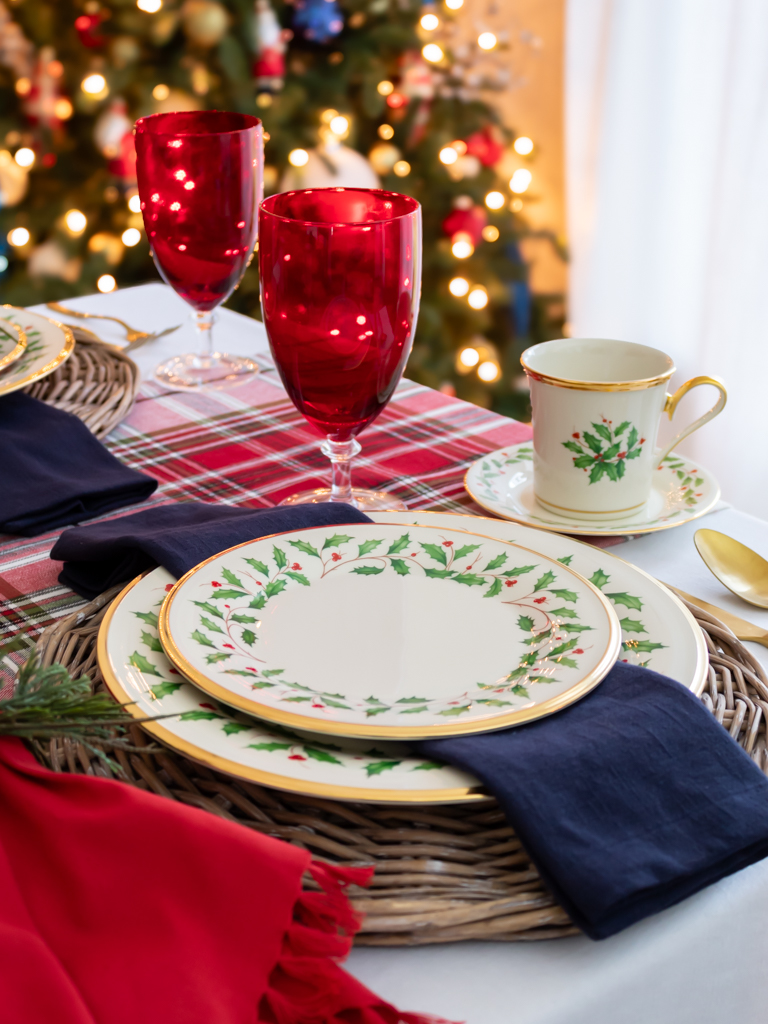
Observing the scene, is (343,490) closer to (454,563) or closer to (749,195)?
(454,563)

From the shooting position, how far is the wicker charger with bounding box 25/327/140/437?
89 cm

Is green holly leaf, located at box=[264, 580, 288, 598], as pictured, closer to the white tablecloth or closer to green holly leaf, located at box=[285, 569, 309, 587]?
green holly leaf, located at box=[285, 569, 309, 587]

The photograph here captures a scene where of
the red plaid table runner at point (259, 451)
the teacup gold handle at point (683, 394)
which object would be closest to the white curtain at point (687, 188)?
the red plaid table runner at point (259, 451)

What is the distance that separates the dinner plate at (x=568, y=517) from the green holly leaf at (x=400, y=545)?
12 centimetres

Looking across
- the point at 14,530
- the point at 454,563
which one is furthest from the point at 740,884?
the point at 14,530

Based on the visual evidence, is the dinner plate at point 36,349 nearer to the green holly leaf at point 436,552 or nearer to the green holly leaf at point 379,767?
the green holly leaf at point 436,552

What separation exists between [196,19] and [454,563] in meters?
1.91

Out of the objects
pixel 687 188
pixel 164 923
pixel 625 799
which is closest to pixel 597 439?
pixel 625 799

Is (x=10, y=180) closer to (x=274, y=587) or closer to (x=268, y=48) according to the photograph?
(x=268, y=48)

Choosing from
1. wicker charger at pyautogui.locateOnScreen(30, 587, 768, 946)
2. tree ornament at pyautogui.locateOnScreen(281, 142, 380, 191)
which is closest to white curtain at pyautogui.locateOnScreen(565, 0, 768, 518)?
tree ornament at pyautogui.locateOnScreen(281, 142, 380, 191)

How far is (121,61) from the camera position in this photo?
2.14m

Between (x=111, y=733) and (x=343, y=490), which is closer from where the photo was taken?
(x=111, y=733)

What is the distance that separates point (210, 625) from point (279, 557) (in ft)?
0.26

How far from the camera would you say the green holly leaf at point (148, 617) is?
505 millimetres
